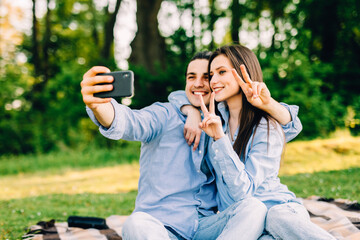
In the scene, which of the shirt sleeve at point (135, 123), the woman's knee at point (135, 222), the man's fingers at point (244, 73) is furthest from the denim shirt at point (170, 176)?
the man's fingers at point (244, 73)

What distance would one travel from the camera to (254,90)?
8.24 ft

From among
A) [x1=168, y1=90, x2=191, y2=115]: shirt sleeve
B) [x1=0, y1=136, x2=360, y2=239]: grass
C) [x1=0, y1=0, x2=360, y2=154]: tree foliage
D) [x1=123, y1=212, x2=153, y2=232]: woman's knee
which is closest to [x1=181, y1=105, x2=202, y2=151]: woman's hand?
[x1=168, y1=90, x2=191, y2=115]: shirt sleeve

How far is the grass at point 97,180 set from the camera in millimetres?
4750

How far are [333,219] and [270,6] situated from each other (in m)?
12.0

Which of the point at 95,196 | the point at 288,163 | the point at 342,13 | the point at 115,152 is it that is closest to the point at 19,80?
the point at 115,152

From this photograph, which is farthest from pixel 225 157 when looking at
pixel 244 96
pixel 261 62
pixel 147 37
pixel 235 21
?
pixel 235 21

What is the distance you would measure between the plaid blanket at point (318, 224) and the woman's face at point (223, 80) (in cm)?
164

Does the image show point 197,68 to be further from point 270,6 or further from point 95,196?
point 270,6

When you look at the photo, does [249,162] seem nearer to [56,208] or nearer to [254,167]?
[254,167]

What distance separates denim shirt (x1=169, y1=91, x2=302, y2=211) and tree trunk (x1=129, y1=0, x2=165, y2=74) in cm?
873

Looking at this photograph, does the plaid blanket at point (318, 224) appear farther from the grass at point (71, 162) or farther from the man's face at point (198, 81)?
the grass at point (71, 162)

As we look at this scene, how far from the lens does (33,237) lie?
11.1 ft

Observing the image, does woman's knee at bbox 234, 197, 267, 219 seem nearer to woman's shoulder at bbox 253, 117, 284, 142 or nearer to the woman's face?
woman's shoulder at bbox 253, 117, 284, 142

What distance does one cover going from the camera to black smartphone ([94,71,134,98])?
77.4 inches
